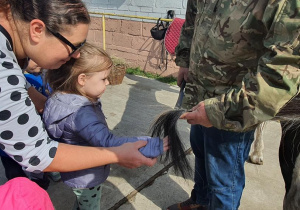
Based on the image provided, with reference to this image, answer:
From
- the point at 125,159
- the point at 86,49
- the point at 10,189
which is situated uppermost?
the point at 86,49

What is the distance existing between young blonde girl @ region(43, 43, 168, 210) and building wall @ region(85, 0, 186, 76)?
4.09 meters

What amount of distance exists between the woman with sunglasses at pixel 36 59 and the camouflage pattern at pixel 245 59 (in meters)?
0.68

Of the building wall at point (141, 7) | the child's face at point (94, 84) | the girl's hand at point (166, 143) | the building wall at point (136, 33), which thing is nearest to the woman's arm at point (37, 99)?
the child's face at point (94, 84)

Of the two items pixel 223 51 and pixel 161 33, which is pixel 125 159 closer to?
pixel 223 51

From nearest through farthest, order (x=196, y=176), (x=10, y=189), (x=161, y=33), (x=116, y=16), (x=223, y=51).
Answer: (x=10, y=189) → (x=223, y=51) → (x=196, y=176) → (x=161, y=33) → (x=116, y=16)

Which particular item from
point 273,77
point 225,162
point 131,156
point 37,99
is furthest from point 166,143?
point 37,99

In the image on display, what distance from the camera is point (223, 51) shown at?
4.90 feet

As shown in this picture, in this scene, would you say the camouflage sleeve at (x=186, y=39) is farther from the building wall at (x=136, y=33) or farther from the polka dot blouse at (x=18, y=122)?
the building wall at (x=136, y=33)

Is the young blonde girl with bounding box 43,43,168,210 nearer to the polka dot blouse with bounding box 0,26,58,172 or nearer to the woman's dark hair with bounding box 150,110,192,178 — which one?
the woman's dark hair with bounding box 150,110,192,178

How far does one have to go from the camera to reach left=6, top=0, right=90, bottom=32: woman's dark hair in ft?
4.23

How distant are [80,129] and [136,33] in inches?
194

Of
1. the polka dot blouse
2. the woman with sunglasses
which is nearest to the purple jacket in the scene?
the woman with sunglasses

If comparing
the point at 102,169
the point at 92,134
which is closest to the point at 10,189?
the point at 92,134

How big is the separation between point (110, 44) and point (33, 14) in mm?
5673
